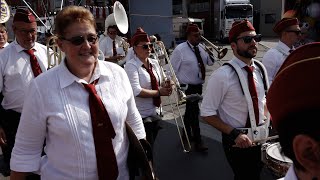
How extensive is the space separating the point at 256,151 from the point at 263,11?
111ft

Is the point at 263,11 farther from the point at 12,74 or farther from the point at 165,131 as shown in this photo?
the point at 12,74

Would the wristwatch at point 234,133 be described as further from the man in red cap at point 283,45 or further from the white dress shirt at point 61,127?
the man in red cap at point 283,45

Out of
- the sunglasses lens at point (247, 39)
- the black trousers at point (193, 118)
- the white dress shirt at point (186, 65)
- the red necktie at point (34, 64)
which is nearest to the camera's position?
the sunglasses lens at point (247, 39)

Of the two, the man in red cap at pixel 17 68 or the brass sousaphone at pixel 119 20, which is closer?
the man in red cap at pixel 17 68

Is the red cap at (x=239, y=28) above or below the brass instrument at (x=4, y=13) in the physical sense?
below

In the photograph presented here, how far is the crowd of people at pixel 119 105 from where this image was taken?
90 centimetres

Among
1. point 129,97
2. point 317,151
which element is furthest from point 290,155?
point 129,97

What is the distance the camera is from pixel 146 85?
4102mm

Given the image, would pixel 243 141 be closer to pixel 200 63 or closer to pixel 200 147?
pixel 200 147

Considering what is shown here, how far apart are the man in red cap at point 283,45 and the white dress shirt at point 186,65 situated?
153 centimetres

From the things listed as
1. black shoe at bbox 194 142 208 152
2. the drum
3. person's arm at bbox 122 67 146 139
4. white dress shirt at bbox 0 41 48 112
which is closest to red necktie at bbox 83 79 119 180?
person's arm at bbox 122 67 146 139

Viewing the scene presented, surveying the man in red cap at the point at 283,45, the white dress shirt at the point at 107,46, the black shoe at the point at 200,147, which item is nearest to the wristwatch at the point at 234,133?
the man in red cap at the point at 283,45

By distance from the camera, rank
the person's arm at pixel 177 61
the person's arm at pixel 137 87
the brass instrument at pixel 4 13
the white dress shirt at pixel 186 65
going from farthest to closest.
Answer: the brass instrument at pixel 4 13
the person's arm at pixel 177 61
the white dress shirt at pixel 186 65
the person's arm at pixel 137 87

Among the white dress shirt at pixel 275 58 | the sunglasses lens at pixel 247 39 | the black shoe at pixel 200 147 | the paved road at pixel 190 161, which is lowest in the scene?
the paved road at pixel 190 161
